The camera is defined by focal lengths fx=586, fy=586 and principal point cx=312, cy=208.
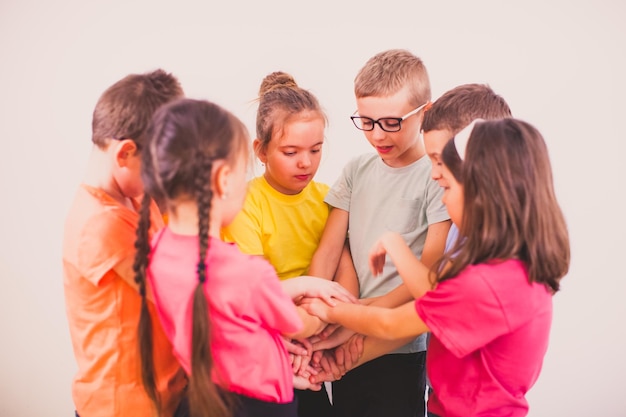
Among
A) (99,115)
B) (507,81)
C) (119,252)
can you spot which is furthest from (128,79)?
(507,81)

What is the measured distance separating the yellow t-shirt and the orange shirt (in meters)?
0.33

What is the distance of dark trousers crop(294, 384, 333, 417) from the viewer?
1588mm

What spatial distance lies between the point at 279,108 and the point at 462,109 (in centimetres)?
45

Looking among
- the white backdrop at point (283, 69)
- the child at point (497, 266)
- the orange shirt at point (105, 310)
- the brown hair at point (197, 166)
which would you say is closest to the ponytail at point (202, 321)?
the brown hair at point (197, 166)

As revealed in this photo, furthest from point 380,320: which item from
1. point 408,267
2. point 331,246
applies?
point 331,246

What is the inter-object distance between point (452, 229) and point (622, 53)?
106cm

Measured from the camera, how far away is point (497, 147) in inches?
44.1

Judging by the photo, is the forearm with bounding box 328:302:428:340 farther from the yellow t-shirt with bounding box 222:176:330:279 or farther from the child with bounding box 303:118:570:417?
the yellow t-shirt with bounding box 222:176:330:279

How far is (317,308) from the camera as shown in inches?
54.6

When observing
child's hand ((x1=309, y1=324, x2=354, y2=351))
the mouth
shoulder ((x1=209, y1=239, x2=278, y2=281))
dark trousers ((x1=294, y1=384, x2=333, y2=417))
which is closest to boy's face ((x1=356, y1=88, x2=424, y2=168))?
the mouth

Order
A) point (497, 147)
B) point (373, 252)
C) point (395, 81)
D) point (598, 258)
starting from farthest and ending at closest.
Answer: point (598, 258) < point (395, 81) < point (373, 252) < point (497, 147)

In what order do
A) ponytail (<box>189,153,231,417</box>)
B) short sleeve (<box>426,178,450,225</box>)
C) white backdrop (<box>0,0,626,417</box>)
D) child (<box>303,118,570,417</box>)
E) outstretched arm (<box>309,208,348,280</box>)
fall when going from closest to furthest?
ponytail (<box>189,153,231,417</box>) → child (<box>303,118,570,417</box>) → short sleeve (<box>426,178,450,225</box>) → outstretched arm (<box>309,208,348,280</box>) → white backdrop (<box>0,0,626,417</box>)

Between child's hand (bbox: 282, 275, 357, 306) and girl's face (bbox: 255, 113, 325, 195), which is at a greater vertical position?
girl's face (bbox: 255, 113, 325, 195)

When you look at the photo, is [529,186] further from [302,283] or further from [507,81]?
[507,81]
